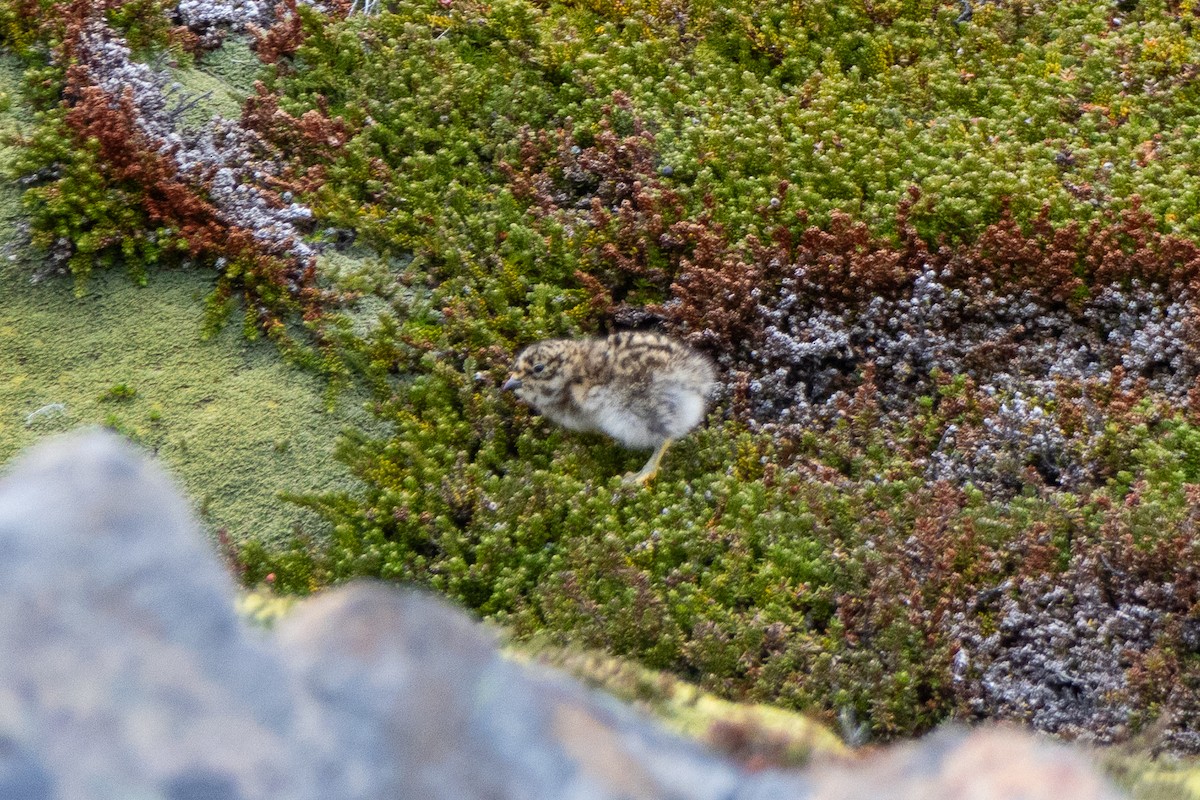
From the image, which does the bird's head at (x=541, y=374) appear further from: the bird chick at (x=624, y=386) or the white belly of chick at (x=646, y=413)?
the white belly of chick at (x=646, y=413)

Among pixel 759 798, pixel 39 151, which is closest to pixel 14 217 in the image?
pixel 39 151

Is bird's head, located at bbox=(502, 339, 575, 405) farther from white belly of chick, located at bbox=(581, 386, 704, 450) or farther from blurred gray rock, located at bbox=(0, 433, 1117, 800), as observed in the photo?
blurred gray rock, located at bbox=(0, 433, 1117, 800)

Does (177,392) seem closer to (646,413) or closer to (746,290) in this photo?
(646,413)

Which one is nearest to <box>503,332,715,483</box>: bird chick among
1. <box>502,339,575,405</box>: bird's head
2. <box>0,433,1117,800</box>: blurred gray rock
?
<box>502,339,575,405</box>: bird's head

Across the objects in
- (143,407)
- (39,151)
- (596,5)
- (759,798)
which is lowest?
(143,407)

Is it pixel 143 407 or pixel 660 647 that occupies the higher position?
pixel 660 647

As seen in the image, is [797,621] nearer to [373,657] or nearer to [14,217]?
[373,657]

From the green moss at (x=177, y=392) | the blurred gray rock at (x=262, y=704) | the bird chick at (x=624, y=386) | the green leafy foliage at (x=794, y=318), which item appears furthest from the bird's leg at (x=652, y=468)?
the blurred gray rock at (x=262, y=704)
